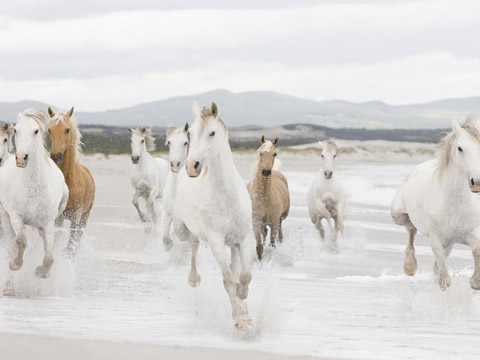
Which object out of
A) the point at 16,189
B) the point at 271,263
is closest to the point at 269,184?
the point at 271,263

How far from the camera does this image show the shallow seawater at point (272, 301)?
6.51m

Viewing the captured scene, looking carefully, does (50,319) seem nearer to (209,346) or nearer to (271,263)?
(209,346)

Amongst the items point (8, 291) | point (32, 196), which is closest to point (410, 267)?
point (32, 196)

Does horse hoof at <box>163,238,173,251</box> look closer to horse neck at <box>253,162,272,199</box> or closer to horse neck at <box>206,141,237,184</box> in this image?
horse neck at <box>253,162,272,199</box>

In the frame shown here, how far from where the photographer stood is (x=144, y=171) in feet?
52.9

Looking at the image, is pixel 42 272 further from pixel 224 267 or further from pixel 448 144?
pixel 448 144

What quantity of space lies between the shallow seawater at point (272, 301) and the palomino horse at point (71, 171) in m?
0.32

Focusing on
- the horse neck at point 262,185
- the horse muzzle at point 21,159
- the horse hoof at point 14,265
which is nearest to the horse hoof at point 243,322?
the horse muzzle at point 21,159

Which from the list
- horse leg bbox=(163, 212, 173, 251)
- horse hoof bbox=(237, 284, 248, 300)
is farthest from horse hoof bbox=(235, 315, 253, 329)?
horse leg bbox=(163, 212, 173, 251)

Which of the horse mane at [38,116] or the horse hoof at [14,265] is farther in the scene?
the horse hoof at [14,265]

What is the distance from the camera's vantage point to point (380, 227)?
16547 millimetres

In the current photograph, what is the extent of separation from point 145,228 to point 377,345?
884 centimetres

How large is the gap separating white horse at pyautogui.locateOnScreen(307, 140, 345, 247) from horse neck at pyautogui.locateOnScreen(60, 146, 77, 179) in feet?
17.9

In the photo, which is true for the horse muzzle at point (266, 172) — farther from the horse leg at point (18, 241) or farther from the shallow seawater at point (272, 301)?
the horse leg at point (18, 241)
